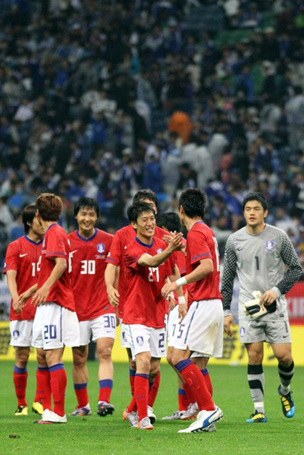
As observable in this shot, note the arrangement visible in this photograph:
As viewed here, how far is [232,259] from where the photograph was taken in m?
11.2

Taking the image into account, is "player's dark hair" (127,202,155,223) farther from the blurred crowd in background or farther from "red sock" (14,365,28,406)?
the blurred crowd in background

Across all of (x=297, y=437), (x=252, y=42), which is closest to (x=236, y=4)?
(x=252, y=42)

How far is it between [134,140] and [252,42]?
411 centimetres

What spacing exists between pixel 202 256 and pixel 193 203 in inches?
21.1

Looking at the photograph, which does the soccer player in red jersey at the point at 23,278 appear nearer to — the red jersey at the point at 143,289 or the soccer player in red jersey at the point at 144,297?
the soccer player in red jersey at the point at 144,297

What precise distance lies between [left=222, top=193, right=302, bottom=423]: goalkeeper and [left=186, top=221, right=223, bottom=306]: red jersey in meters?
0.93

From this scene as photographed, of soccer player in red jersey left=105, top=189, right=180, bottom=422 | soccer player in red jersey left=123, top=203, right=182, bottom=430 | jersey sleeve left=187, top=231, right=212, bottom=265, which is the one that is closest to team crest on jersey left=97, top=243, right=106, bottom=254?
soccer player in red jersey left=105, top=189, right=180, bottom=422

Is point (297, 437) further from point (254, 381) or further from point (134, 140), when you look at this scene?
point (134, 140)

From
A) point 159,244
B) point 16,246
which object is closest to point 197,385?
point 159,244

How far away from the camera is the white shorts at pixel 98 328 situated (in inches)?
462

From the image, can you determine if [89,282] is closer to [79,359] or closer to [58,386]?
[79,359]

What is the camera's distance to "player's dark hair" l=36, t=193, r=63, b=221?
10.4m

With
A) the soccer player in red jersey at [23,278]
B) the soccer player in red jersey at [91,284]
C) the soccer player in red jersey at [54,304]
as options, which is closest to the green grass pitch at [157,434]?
the soccer player in red jersey at [54,304]

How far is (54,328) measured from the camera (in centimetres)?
1042
